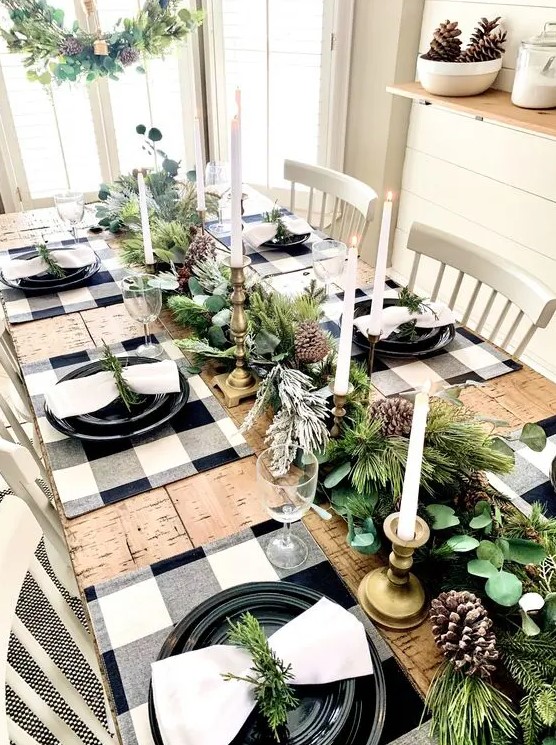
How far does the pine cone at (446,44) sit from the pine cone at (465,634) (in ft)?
5.88

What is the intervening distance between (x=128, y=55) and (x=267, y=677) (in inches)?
76.4

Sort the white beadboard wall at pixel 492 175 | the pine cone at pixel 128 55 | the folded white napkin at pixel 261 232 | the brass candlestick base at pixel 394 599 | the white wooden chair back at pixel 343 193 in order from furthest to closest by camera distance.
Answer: the white beadboard wall at pixel 492 175, the pine cone at pixel 128 55, the white wooden chair back at pixel 343 193, the folded white napkin at pixel 261 232, the brass candlestick base at pixel 394 599

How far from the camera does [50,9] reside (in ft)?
5.99

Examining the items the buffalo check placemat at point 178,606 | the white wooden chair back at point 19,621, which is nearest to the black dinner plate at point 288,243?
the buffalo check placemat at point 178,606

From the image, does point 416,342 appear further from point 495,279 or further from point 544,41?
point 544,41

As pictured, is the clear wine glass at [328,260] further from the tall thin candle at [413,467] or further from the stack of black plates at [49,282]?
the tall thin candle at [413,467]

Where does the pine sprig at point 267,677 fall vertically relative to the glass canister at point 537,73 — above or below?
below

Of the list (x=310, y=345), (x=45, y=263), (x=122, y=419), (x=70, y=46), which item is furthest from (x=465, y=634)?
(x=70, y=46)

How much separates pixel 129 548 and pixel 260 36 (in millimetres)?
2494

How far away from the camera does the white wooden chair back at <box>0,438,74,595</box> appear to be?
855 mm

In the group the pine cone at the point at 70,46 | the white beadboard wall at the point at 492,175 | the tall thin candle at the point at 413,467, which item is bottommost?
the white beadboard wall at the point at 492,175

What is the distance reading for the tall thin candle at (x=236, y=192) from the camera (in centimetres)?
87

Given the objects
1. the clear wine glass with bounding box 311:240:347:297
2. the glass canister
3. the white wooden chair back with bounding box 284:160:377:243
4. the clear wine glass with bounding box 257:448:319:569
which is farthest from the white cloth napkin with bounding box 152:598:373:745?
the glass canister

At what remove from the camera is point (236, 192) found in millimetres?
910
